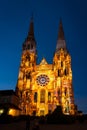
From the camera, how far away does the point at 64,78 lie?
59594 millimetres

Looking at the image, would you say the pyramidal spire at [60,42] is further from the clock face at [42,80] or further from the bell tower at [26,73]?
the clock face at [42,80]

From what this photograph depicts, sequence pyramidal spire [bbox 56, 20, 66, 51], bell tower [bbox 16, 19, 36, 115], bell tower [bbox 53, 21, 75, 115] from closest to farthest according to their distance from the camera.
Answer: bell tower [bbox 53, 21, 75, 115]
bell tower [bbox 16, 19, 36, 115]
pyramidal spire [bbox 56, 20, 66, 51]

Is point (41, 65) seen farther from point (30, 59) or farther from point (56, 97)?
point (56, 97)

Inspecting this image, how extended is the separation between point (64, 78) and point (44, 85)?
6.74 metres

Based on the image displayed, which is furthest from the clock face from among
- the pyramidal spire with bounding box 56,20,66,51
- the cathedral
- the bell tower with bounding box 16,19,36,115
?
the pyramidal spire with bounding box 56,20,66,51

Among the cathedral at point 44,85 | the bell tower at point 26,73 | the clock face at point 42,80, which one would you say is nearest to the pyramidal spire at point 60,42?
the cathedral at point 44,85

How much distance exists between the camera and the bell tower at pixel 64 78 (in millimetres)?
54938

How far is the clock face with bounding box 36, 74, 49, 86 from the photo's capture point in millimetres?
61125

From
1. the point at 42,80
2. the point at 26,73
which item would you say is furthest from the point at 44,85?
the point at 26,73

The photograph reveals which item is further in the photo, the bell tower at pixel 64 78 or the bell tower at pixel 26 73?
the bell tower at pixel 26 73

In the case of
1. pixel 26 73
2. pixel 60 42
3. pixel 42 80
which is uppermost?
pixel 60 42

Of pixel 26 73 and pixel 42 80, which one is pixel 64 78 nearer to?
pixel 42 80

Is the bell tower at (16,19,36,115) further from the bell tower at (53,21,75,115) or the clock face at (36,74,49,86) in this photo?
the bell tower at (53,21,75,115)

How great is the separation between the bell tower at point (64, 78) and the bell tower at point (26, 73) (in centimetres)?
841
